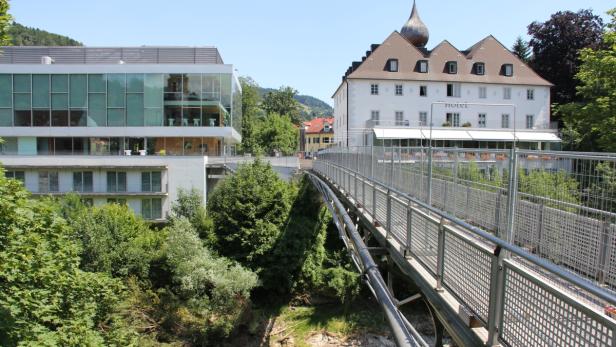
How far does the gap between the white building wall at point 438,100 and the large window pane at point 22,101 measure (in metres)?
25.3

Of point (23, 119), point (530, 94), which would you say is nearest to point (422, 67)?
point (530, 94)

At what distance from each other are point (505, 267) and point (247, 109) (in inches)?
2572

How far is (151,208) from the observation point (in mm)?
31578

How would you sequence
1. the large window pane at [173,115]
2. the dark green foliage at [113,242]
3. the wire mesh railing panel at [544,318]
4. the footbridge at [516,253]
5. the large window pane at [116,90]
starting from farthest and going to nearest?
the large window pane at [173,115] → the large window pane at [116,90] → the dark green foliage at [113,242] → the footbridge at [516,253] → the wire mesh railing panel at [544,318]

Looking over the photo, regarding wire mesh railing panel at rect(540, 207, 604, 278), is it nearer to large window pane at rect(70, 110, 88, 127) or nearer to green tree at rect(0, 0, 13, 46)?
green tree at rect(0, 0, 13, 46)

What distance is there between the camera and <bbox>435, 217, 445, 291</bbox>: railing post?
475 centimetres

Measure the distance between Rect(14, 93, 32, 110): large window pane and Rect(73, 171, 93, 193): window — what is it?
6929 millimetres

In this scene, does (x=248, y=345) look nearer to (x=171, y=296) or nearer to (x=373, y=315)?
(x=171, y=296)

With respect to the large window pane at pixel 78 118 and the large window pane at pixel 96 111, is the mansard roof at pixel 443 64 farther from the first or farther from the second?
the large window pane at pixel 78 118

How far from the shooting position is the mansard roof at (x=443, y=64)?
147 ft

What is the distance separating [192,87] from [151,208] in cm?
923

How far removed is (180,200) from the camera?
94.1 feet

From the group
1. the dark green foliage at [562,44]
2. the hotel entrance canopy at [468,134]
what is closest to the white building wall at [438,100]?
the hotel entrance canopy at [468,134]

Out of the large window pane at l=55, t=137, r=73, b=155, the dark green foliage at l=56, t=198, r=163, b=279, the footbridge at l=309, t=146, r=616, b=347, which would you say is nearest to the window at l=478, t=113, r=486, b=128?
the dark green foliage at l=56, t=198, r=163, b=279
